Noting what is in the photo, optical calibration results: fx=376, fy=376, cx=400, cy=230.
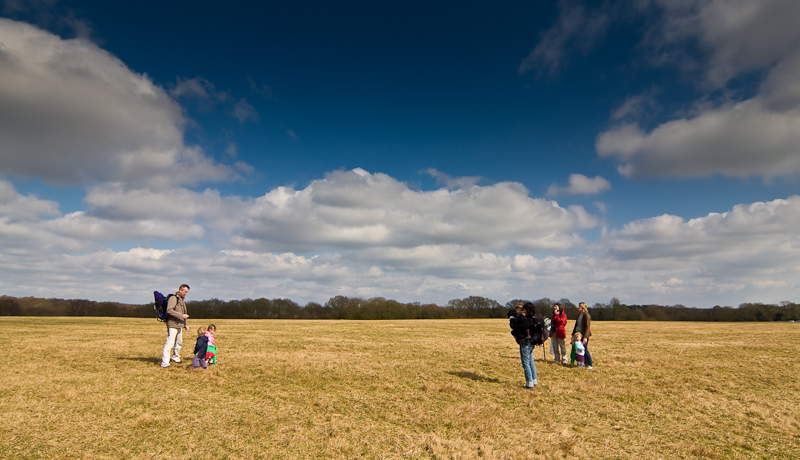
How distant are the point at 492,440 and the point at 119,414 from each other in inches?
332

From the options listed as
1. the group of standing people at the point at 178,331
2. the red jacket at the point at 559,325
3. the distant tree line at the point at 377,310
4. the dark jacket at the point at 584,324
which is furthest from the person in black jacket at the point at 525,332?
the distant tree line at the point at 377,310

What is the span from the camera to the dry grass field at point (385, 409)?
714 cm

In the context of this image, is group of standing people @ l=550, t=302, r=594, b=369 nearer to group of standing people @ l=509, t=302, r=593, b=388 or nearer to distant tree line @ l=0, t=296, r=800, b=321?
group of standing people @ l=509, t=302, r=593, b=388

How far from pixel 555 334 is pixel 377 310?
8218cm

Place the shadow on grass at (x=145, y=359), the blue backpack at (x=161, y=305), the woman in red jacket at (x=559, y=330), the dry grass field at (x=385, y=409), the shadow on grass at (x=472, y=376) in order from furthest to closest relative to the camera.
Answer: the woman in red jacket at (x=559, y=330), the shadow on grass at (x=145, y=359), the blue backpack at (x=161, y=305), the shadow on grass at (x=472, y=376), the dry grass field at (x=385, y=409)

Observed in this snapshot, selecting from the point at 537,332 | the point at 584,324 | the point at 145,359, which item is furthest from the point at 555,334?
the point at 145,359

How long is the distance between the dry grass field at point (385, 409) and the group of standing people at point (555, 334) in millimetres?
688

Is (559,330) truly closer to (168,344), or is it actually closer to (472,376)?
(472,376)

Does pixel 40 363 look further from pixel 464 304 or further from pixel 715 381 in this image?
pixel 464 304

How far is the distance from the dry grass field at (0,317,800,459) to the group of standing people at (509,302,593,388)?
688mm

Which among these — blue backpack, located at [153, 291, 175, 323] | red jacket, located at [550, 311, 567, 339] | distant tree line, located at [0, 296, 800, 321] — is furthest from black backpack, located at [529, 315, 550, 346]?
distant tree line, located at [0, 296, 800, 321]

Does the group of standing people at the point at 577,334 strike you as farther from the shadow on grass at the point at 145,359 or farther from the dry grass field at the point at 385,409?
the shadow on grass at the point at 145,359

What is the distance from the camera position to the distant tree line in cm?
8250

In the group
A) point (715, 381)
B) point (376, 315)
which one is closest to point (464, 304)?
point (376, 315)
